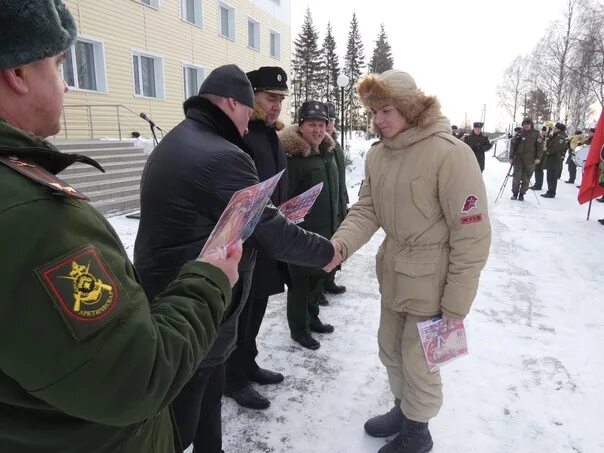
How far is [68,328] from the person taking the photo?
795 mm

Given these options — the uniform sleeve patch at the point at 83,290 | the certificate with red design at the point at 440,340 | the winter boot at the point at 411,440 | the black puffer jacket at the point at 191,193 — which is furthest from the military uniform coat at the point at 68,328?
the winter boot at the point at 411,440

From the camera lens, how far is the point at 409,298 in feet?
7.95

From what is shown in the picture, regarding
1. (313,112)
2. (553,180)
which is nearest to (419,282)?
(313,112)

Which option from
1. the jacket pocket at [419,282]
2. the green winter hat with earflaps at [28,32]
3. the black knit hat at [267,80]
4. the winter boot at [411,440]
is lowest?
the winter boot at [411,440]

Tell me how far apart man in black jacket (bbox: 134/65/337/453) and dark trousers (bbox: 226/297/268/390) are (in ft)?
2.50

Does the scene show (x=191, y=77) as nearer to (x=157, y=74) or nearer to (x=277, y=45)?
(x=157, y=74)

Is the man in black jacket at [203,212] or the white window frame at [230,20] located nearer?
the man in black jacket at [203,212]

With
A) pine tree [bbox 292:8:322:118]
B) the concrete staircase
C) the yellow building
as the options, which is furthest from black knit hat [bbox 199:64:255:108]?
pine tree [bbox 292:8:322:118]

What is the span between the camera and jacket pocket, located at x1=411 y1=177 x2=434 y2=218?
7.50 ft

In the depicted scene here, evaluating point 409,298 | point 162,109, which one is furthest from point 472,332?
point 162,109

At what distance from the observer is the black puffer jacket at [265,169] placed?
3086 mm

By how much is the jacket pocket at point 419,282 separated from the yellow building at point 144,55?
1178 cm

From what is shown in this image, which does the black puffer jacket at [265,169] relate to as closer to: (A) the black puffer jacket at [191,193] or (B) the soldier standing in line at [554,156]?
(A) the black puffer jacket at [191,193]

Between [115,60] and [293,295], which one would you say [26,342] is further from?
[115,60]
